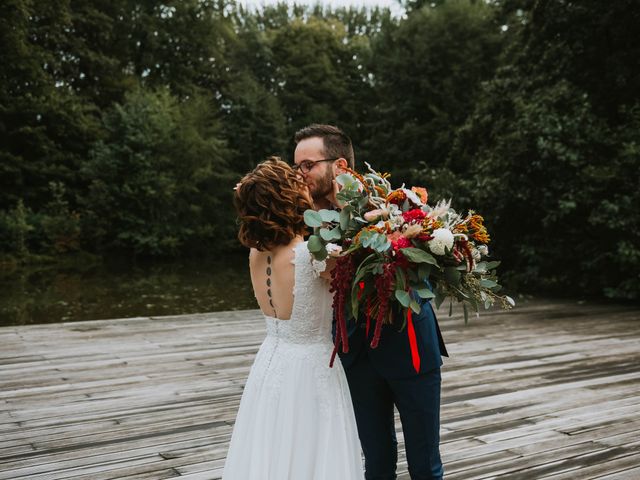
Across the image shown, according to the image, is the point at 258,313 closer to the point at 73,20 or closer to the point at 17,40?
the point at 17,40

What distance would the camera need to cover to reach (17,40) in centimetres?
1980

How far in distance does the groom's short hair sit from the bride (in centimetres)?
38

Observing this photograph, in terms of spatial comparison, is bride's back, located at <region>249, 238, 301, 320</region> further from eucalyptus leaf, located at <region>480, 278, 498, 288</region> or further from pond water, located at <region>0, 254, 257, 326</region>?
pond water, located at <region>0, 254, 257, 326</region>

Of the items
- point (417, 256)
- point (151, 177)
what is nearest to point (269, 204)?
point (417, 256)

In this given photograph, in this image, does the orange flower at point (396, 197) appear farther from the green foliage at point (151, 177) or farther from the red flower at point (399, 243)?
the green foliage at point (151, 177)

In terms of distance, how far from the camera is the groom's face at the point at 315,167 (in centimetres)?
240

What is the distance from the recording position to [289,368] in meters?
2.10

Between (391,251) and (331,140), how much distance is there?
717mm

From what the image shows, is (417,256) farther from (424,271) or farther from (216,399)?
(216,399)

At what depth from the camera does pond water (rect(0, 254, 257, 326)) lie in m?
10.1

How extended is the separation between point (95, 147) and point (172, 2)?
9.01 metres

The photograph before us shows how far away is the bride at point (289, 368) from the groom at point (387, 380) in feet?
0.39

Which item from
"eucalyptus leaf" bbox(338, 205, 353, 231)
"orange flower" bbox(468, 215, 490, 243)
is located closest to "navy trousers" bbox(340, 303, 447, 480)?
"orange flower" bbox(468, 215, 490, 243)

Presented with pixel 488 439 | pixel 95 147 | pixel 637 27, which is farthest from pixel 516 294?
pixel 95 147
